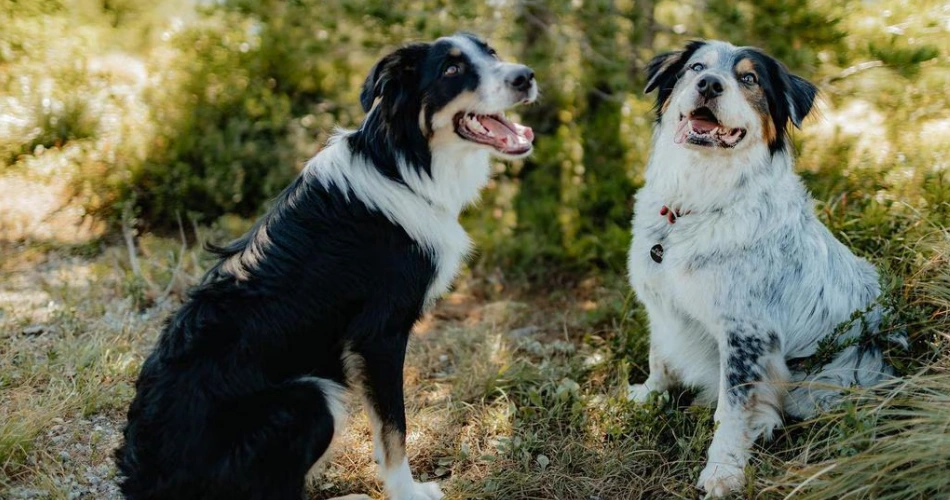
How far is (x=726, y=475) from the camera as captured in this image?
10.2ft

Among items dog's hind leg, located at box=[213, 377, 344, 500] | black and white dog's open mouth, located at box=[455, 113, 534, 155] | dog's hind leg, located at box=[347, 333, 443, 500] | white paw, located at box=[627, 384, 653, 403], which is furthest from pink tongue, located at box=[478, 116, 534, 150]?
white paw, located at box=[627, 384, 653, 403]

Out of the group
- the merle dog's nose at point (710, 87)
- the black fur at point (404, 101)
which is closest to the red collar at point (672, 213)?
the merle dog's nose at point (710, 87)

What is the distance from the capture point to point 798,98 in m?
3.24

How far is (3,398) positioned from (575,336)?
308 centimetres

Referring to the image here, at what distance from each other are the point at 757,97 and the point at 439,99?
1.34 meters

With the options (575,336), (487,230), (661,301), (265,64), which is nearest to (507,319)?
(575,336)

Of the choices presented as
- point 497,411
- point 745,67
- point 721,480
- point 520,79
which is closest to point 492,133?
point 520,79

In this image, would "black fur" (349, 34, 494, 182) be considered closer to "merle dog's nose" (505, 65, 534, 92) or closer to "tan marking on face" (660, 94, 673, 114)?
"merle dog's nose" (505, 65, 534, 92)

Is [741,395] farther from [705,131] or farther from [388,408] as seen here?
[388,408]

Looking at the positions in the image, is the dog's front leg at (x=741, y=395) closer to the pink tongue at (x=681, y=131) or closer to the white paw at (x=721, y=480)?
the white paw at (x=721, y=480)

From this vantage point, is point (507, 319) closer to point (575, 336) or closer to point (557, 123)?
point (575, 336)

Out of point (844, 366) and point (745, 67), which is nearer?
point (745, 67)

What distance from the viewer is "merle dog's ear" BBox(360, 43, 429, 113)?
3.03 m

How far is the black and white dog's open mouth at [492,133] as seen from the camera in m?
3.15
